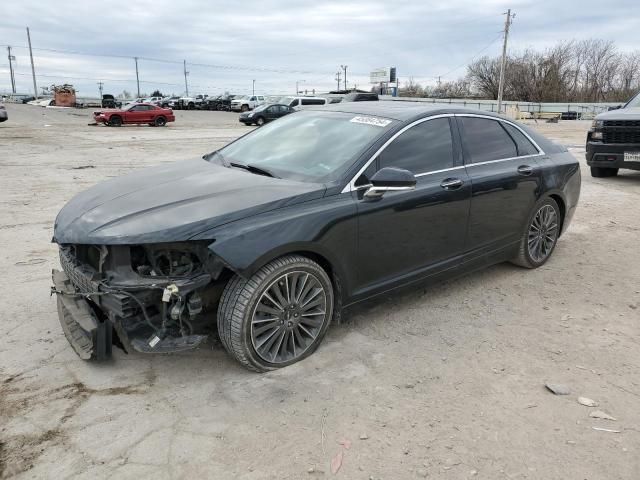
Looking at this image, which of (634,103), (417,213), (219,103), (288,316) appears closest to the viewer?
(288,316)

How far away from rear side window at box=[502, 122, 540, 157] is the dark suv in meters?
6.00

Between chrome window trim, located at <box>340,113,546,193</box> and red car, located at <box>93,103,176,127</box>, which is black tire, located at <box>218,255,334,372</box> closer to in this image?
chrome window trim, located at <box>340,113,546,193</box>

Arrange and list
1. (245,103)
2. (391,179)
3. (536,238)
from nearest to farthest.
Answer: (391,179), (536,238), (245,103)

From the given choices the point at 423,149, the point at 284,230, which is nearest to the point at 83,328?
the point at 284,230

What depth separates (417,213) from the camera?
3.85 metres

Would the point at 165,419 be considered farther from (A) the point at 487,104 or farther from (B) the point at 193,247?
(A) the point at 487,104

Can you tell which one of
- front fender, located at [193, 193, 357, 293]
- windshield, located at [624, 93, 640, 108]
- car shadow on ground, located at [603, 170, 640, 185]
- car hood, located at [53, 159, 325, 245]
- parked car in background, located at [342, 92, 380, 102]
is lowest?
car shadow on ground, located at [603, 170, 640, 185]

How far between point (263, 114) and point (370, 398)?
30.9m

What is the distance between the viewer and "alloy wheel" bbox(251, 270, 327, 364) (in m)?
3.17

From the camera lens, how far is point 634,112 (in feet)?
32.6

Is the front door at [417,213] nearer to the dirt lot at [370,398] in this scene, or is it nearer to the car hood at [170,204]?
the dirt lot at [370,398]

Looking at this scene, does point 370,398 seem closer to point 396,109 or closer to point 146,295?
point 146,295

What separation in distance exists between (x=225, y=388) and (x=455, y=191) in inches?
89.1

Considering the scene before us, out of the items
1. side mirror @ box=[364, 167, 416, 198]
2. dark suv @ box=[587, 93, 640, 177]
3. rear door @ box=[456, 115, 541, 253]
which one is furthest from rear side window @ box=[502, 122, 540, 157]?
dark suv @ box=[587, 93, 640, 177]
